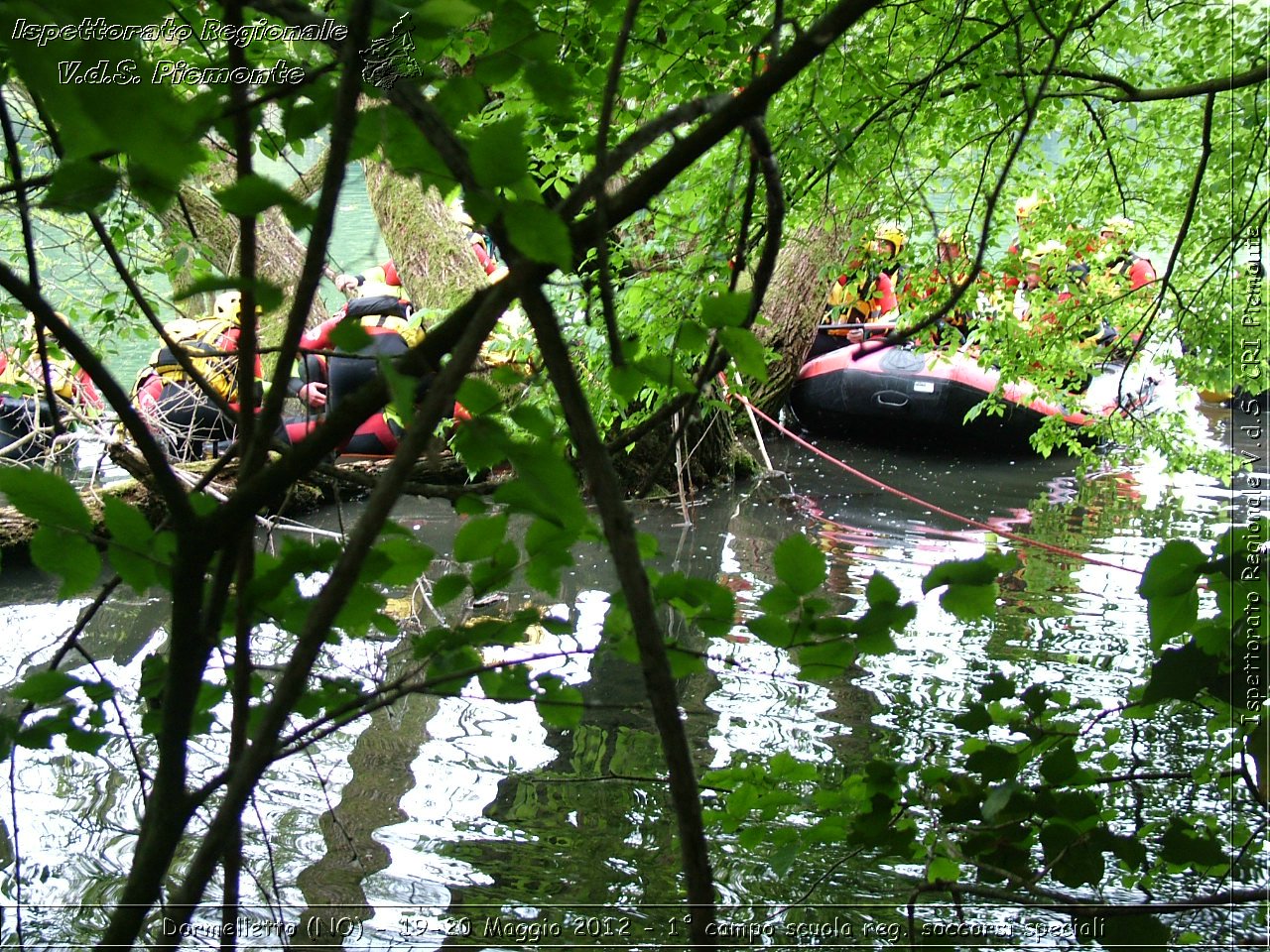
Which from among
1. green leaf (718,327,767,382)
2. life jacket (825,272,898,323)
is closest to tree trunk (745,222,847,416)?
life jacket (825,272,898,323)

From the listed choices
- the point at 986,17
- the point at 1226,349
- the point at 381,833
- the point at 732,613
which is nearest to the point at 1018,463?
the point at 1226,349

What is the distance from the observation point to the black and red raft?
30.1 ft

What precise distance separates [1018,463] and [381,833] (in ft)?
24.4

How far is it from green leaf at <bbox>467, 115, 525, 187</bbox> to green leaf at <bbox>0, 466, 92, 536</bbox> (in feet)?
1.29

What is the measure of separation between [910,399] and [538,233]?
9.15 metres

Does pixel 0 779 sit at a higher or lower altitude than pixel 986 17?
lower

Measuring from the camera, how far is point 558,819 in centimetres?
285

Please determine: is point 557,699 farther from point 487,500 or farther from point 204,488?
point 204,488

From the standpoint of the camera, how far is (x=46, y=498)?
81 cm

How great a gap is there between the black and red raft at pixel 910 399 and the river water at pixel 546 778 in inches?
138

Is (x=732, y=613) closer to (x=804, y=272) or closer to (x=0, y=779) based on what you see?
(x=0, y=779)

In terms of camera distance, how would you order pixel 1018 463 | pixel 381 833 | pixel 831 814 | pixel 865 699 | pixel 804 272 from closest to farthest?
pixel 831 814
pixel 381 833
pixel 865 699
pixel 804 272
pixel 1018 463

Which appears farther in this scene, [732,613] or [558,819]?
[558,819]

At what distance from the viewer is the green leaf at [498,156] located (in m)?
0.71
